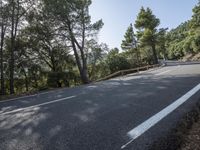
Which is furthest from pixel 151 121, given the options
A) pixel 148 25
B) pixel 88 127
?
pixel 148 25

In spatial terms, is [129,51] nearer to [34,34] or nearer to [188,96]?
[34,34]

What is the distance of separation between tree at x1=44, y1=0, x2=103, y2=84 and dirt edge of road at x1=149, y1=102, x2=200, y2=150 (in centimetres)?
1708

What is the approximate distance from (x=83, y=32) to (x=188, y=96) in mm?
17682

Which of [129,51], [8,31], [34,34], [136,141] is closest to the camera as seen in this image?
[136,141]

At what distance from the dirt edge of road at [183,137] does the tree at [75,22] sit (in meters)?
17.1

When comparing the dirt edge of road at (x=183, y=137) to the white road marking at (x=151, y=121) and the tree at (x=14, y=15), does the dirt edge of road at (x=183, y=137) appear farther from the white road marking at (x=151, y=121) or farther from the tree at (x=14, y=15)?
the tree at (x=14, y=15)

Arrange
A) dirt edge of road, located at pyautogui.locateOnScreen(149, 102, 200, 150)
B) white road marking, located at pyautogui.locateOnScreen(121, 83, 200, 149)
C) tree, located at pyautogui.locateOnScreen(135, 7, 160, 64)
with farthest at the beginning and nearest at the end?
tree, located at pyautogui.locateOnScreen(135, 7, 160, 64), white road marking, located at pyautogui.locateOnScreen(121, 83, 200, 149), dirt edge of road, located at pyautogui.locateOnScreen(149, 102, 200, 150)

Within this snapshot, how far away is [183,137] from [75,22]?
19512 mm

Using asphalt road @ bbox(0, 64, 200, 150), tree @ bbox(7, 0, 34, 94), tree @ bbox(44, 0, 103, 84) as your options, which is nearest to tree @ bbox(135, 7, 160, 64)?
tree @ bbox(44, 0, 103, 84)

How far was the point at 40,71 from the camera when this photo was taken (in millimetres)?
22828

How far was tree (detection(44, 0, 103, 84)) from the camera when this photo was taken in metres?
19.3

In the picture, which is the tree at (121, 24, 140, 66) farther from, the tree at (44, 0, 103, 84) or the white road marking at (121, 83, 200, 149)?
the white road marking at (121, 83, 200, 149)

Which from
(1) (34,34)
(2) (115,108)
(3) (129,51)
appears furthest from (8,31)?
(3) (129,51)

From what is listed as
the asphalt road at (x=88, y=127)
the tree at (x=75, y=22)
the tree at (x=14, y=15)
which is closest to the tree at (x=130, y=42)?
the tree at (x=75, y=22)
